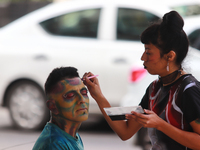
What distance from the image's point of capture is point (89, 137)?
16.9 ft

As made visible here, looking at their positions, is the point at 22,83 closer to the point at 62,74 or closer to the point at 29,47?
the point at 29,47

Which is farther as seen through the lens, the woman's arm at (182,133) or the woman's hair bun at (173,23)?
the woman's hair bun at (173,23)

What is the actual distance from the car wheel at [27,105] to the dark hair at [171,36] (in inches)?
139

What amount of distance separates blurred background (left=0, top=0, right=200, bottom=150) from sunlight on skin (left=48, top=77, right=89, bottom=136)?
325 cm

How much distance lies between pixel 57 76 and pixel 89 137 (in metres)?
3.50

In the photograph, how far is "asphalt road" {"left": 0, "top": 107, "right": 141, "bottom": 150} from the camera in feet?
15.4

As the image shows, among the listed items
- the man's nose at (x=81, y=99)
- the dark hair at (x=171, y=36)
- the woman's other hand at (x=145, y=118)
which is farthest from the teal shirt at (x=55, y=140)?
the dark hair at (x=171, y=36)

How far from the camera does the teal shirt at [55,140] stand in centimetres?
159

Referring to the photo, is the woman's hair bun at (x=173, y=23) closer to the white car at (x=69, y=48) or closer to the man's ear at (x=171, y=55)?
the man's ear at (x=171, y=55)

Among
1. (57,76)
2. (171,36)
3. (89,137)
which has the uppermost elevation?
(171,36)

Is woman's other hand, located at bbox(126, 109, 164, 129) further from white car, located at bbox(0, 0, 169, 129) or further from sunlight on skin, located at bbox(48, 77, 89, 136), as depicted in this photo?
white car, located at bbox(0, 0, 169, 129)

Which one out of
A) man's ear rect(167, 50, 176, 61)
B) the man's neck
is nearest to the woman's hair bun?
man's ear rect(167, 50, 176, 61)

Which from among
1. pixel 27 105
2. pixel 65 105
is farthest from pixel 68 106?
pixel 27 105

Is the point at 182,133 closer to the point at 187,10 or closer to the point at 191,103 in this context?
the point at 191,103
